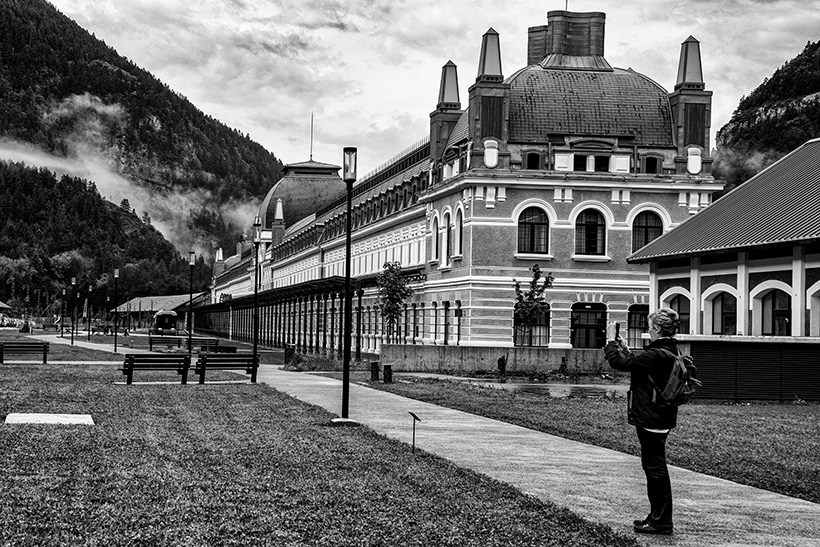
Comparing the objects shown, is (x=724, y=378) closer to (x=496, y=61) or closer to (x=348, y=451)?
(x=348, y=451)

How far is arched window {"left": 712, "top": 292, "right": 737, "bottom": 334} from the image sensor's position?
40562 millimetres

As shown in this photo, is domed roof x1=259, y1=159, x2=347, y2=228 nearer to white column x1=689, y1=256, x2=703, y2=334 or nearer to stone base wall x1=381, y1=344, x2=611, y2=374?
stone base wall x1=381, y1=344, x2=611, y2=374

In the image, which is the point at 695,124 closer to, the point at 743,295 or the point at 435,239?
the point at 435,239

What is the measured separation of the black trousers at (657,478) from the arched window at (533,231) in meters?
45.7

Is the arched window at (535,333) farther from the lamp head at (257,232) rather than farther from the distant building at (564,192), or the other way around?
the lamp head at (257,232)

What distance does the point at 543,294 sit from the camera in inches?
2216

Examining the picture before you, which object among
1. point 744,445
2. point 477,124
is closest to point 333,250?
point 477,124

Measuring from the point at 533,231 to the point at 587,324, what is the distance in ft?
18.1

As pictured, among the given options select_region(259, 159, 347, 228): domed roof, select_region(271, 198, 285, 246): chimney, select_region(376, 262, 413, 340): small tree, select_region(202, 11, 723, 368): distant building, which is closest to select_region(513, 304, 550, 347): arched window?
select_region(202, 11, 723, 368): distant building

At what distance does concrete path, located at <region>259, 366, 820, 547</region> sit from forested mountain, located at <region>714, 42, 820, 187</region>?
95284 millimetres

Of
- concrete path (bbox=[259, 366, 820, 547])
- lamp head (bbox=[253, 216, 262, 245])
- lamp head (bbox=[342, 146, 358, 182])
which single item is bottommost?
concrete path (bbox=[259, 366, 820, 547])

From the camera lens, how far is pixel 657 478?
11156mm

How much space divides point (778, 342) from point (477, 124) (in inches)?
1074

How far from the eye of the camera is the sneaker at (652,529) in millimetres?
10906
